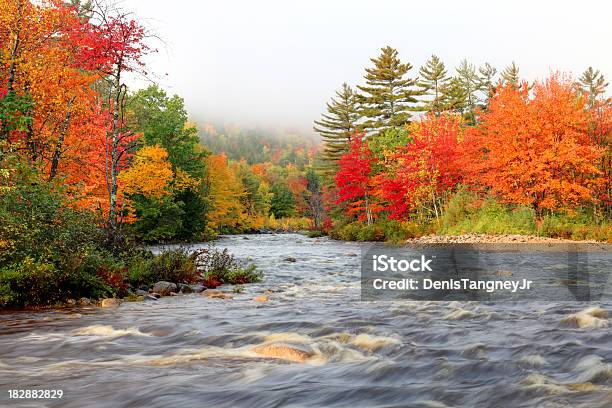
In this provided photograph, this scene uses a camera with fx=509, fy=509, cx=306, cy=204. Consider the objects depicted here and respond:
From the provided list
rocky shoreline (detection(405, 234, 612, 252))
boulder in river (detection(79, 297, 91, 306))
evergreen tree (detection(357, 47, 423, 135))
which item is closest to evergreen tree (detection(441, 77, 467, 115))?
evergreen tree (detection(357, 47, 423, 135))

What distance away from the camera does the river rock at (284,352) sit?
244 inches

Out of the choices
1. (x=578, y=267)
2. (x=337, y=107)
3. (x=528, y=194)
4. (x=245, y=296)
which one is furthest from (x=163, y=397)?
(x=337, y=107)

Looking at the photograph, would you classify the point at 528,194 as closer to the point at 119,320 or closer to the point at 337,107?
the point at 119,320

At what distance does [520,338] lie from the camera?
6.80m

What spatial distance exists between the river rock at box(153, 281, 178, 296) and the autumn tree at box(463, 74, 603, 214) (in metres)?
19.7

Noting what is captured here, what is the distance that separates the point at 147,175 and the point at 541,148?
21.8 metres

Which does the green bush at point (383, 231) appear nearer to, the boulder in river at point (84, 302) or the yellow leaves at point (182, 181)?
the yellow leaves at point (182, 181)

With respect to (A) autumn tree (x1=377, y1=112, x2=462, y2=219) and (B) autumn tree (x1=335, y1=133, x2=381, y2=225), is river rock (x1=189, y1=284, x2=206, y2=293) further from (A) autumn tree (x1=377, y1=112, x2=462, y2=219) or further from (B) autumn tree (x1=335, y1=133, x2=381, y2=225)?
(B) autumn tree (x1=335, y1=133, x2=381, y2=225)

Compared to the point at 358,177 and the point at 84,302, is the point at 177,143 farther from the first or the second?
the point at 84,302

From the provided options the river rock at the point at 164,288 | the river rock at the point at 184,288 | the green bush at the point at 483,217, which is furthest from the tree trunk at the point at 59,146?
the green bush at the point at 483,217

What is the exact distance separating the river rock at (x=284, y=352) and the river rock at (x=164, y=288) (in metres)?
5.79

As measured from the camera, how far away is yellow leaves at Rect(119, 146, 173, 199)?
29.6 m

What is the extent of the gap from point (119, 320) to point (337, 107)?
187 feet

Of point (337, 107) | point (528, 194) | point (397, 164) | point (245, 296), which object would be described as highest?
point (337, 107)
